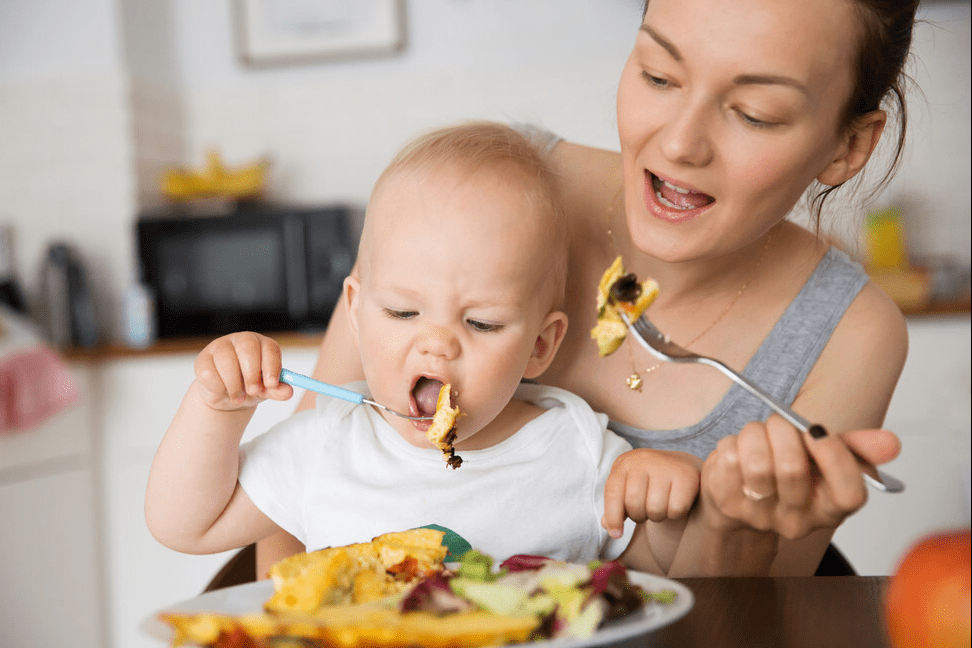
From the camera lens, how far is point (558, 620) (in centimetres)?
51

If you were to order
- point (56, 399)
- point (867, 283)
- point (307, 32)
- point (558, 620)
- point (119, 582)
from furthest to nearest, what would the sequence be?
1. point (307, 32)
2. point (119, 582)
3. point (56, 399)
4. point (867, 283)
5. point (558, 620)

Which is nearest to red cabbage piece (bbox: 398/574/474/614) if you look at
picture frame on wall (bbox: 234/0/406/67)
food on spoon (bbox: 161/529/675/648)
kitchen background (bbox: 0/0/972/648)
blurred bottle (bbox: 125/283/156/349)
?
food on spoon (bbox: 161/529/675/648)

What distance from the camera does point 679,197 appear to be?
3.06 ft

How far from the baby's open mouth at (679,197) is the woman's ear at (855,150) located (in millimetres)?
187

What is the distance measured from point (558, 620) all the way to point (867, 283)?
0.81m

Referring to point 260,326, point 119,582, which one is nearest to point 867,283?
point 260,326

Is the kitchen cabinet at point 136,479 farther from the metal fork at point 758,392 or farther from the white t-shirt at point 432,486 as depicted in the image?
the metal fork at point 758,392

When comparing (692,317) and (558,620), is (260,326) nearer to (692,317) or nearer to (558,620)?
(692,317)

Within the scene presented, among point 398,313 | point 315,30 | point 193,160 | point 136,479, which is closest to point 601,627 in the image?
point 398,313

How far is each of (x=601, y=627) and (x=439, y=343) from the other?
36cm

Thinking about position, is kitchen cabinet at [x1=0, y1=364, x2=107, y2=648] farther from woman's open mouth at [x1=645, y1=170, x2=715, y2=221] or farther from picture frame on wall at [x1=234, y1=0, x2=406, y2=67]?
woman's open mouth at [x1=645, y1=170, x2=715, y2=221]

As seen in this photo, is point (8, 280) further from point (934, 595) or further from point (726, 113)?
point (934, 595)

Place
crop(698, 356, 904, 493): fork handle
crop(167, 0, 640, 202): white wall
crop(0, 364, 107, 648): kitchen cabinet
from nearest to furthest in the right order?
1. crop(698, 356, 904, 493): fork handle
2. crop(0, 364, 107, 648): kitchen cabinet
3. crop(167, 0, 640, 202): white wall

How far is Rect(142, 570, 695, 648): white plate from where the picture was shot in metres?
0.47
